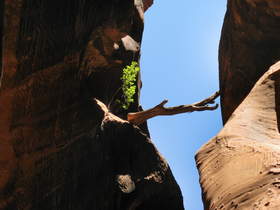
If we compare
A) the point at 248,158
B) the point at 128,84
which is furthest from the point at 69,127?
the point at 248,158

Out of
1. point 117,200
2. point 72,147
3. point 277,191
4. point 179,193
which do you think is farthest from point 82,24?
point 277,191

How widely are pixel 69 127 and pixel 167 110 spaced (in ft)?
9.22

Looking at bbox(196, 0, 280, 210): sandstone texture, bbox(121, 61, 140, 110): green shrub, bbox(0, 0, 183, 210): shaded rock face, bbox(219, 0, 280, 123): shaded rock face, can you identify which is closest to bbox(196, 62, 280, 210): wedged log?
bbox(196, 0, 280, 210): sandstone texture

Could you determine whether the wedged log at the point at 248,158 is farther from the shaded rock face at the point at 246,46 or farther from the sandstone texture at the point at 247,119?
the shaded rock face at the point at 246,46

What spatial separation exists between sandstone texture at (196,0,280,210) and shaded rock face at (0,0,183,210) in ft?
9.41

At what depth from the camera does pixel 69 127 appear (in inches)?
592

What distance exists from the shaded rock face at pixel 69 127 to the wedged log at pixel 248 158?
173 inches

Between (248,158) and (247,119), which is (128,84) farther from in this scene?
(248,158)

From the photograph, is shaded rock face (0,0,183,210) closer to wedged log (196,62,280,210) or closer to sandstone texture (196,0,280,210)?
sandstone texture (196,0,280,210)

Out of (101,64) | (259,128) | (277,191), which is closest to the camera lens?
(277,191)

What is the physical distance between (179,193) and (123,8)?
585 centimetres

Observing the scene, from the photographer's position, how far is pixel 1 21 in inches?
193

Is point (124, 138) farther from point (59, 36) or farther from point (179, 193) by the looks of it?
point (59, 36)

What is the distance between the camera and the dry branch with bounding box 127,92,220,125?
1559 cm
